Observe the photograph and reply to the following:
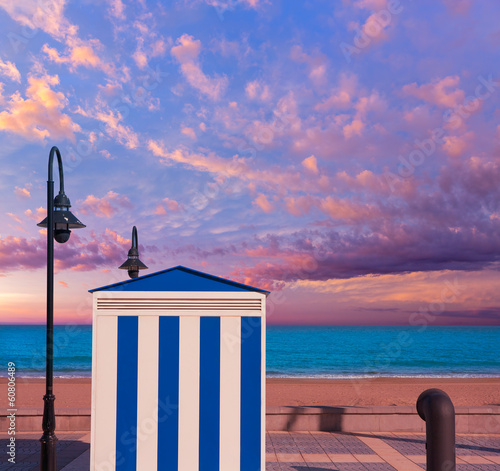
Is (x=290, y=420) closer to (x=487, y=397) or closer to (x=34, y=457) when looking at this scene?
(x=34, y=457)

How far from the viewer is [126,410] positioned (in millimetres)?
5125

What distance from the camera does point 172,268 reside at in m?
5.28

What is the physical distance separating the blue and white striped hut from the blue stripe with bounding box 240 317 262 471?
0.01 m

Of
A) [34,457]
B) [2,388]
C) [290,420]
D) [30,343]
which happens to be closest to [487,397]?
[290,420]

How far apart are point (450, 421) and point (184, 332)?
118 inches

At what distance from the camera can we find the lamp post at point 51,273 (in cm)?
736

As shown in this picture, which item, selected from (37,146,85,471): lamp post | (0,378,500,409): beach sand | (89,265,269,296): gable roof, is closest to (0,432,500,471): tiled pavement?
(37,146,85,471): lamp post

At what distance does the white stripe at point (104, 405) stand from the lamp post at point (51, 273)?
7.42ft

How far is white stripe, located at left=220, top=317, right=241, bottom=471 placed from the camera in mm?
5145

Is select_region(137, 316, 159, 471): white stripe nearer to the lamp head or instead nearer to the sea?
the lamp head

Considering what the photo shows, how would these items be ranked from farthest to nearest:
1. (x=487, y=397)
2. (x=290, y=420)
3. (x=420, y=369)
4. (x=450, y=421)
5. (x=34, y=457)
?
(x=420, y=369), (x=487, y=397), (x=290, y=420), (x=34, y=457), (x=450, y=421)

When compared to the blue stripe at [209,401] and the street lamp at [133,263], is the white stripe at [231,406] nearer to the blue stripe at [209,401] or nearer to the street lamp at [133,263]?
the blue stripe at [209,401]

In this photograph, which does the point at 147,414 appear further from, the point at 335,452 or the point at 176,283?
the point at 335,452

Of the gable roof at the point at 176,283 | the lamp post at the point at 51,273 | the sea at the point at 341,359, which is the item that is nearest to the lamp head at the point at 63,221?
the lamp post at the point at 51,273
